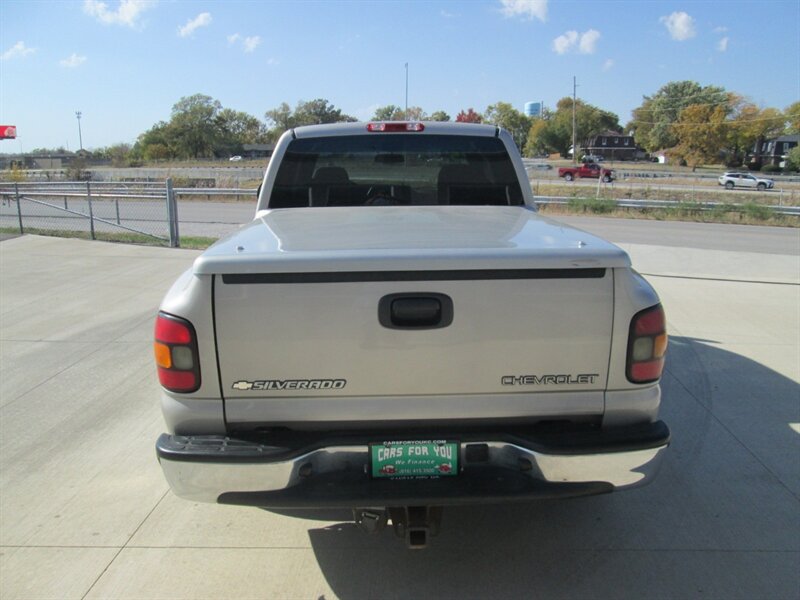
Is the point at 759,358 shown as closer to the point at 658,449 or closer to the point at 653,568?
the point at 653,568

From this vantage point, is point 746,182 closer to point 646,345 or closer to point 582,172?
point 582,172

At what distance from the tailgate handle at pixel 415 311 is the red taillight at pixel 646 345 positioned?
737 millimetres

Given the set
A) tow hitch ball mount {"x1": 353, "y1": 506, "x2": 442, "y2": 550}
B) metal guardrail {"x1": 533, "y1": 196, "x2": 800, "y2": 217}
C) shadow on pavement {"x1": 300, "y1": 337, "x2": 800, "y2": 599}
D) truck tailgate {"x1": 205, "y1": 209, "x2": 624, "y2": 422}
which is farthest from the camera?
metal guardrail {"x1": 533, "y1": 196, "x2": 800, "y2": 217}

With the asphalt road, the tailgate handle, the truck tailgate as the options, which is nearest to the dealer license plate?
the truck tailgate

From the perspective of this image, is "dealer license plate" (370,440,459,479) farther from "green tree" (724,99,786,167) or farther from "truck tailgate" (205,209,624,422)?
"green tree" (724,99,786,167)

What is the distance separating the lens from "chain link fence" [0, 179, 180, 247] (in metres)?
14.4

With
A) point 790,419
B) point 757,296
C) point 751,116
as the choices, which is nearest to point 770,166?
point 751,116

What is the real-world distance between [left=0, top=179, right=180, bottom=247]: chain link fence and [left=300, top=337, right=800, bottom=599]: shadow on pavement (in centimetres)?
1136

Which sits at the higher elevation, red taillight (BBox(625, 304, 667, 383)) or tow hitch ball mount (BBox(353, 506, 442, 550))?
red taillight (BBox(625, 304, 667, 383))

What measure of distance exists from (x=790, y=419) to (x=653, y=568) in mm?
2410

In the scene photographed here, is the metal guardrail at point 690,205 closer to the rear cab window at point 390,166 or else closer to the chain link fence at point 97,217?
the chain link fence at point 97,217

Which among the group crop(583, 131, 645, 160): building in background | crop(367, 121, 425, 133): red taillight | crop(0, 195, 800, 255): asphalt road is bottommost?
crop(0, 195, 800, 255): asphalt road

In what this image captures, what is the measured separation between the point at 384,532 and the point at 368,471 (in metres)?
1.01

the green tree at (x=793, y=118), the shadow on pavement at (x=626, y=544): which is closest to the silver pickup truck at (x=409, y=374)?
the shadow on pavement at (x=626, y=544)
